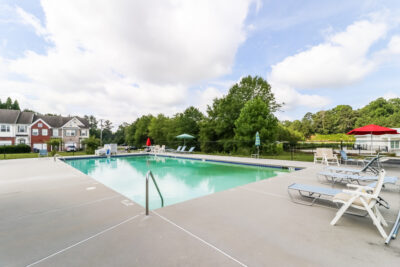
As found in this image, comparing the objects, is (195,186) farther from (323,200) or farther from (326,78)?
(326,78)

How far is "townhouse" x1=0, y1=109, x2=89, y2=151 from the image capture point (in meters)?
23.3

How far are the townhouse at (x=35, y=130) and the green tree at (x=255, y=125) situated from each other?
70.5 ft

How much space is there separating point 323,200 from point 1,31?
13.4 m

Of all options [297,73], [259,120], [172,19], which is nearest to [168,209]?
[172,19]

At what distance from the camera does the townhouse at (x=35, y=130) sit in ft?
76.4

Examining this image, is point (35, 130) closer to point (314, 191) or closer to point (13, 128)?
point (13, 128)

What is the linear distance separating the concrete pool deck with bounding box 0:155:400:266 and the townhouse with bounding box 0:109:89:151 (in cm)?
2476

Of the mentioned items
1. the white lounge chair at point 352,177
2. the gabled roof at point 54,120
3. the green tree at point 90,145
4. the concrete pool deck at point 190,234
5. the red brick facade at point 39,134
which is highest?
the gabled roof at point 54,120

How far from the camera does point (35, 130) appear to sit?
77.4 ft

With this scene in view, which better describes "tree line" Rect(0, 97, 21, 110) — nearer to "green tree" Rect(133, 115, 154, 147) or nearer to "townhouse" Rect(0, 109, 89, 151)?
"townhouse" Rect(0, 109, 89, 151)

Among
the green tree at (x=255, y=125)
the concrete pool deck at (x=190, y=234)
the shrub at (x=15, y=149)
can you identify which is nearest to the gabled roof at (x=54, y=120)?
the shrub at (x=15, y=149)

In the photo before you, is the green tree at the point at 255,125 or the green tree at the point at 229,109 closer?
the green tree at the point at 255,125

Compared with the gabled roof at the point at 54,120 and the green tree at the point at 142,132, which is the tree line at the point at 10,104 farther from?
the green tree at the point at 142,132

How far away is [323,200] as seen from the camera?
3424mm
